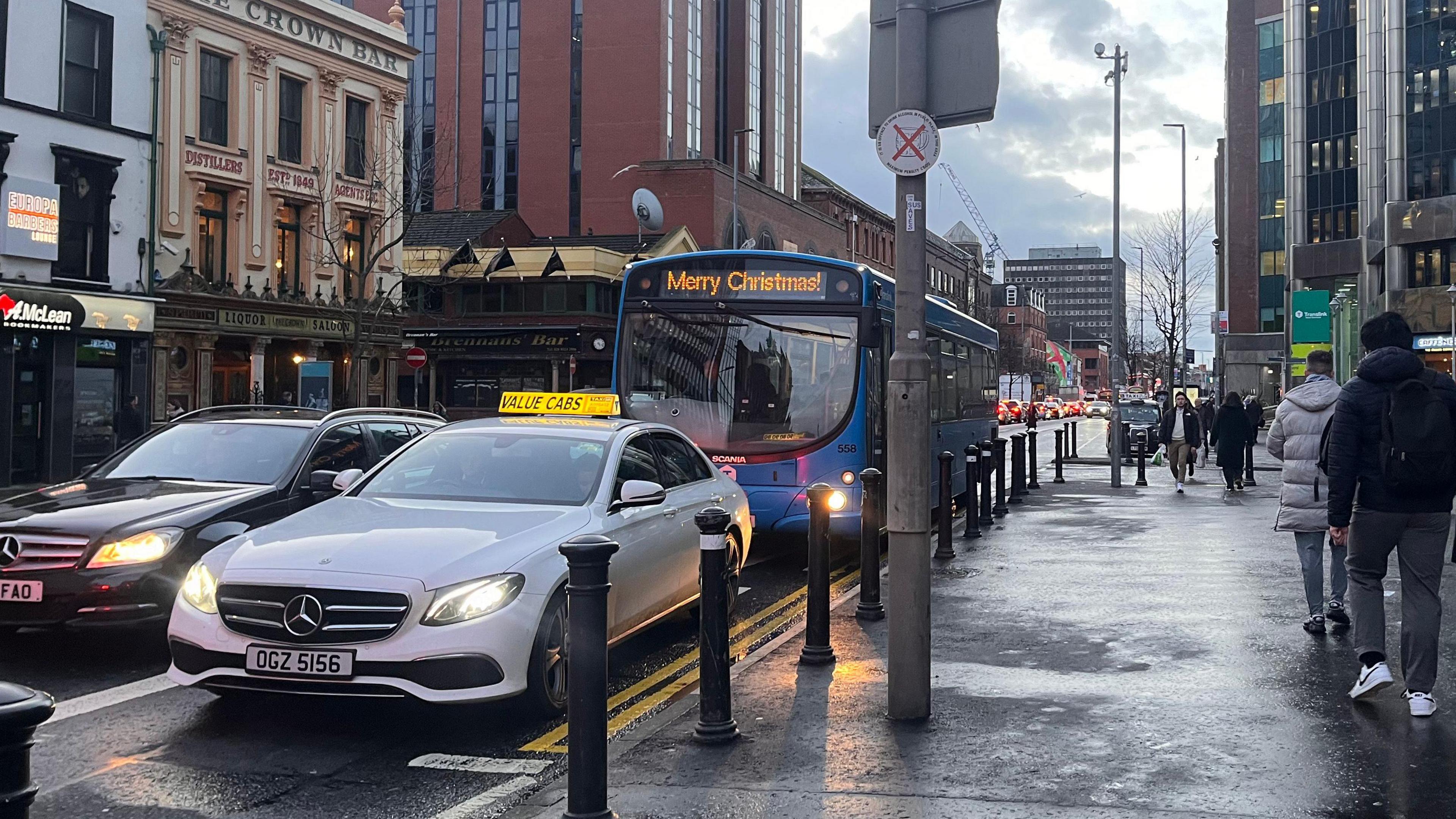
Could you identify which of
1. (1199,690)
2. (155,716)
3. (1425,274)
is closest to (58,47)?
(155,716)

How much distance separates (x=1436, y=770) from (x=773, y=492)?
7.71 m

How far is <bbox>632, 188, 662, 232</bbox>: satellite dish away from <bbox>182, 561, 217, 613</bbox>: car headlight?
48266 mm

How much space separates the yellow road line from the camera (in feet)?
19.7

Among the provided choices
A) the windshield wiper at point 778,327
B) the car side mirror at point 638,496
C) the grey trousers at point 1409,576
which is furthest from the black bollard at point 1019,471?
the car side mirror at point 638,496

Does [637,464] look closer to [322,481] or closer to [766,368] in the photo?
[322,481]

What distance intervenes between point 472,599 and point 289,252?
2998cm

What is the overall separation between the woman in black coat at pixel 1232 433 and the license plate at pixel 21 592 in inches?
661

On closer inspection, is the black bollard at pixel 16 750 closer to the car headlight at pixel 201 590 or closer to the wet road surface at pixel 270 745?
the wet road surface at pixel 270 745

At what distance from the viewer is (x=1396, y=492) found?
618cm

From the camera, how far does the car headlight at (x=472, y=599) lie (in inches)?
227

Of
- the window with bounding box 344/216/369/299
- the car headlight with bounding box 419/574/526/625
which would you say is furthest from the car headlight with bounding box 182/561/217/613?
the window with bounding box 344/216/369/299

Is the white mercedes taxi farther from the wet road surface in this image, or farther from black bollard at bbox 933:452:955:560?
black bollard at bbox 933:452:955:560

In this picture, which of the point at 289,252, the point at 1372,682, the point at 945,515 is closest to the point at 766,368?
the point at 945,515

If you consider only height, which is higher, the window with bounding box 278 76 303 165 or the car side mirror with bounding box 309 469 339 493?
the window with bounding box 278 76 303 165
